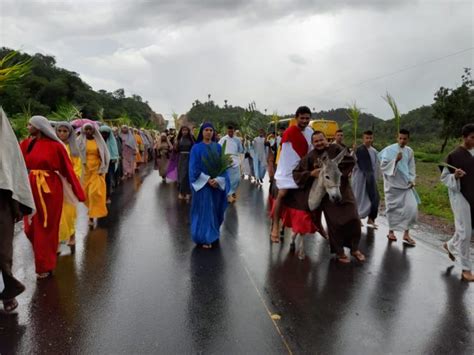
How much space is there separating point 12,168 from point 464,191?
523 cm

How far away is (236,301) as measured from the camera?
14.1 feet

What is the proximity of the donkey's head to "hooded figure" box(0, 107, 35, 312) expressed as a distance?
11.5 ft

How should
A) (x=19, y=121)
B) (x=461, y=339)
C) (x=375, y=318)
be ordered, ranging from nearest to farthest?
1. (x=461, y=339)
2. (x=375, y=318)
3. (x=19, y=121)

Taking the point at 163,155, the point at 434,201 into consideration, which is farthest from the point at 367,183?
the point at 163,155

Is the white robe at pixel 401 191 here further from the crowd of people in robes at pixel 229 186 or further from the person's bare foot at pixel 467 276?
the person's bare foot at pixel 467 276

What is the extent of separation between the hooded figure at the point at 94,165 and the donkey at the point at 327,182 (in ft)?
13.0

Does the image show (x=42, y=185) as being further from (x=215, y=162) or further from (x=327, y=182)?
(x=327, y=182)

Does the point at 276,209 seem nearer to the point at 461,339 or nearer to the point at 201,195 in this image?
the point at 201,195

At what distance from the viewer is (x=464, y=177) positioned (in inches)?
205

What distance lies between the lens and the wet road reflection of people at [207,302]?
3.53m

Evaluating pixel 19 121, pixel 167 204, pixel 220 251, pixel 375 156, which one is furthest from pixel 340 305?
pixel 19 121

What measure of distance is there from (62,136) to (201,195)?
92.8 inches

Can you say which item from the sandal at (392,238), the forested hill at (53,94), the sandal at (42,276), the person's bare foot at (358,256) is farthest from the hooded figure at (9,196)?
the forested hill at (53,94)

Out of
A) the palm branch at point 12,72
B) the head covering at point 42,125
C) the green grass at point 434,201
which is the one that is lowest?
the green grass at point 434,201
